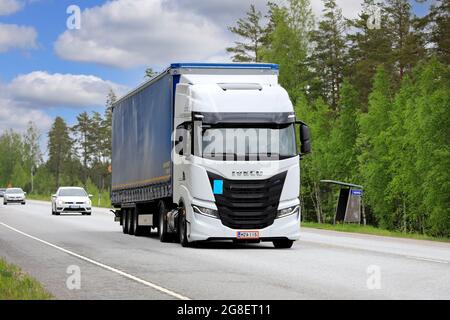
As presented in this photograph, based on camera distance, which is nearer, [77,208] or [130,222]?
[130,222]

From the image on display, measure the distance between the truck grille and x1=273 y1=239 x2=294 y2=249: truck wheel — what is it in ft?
3.99

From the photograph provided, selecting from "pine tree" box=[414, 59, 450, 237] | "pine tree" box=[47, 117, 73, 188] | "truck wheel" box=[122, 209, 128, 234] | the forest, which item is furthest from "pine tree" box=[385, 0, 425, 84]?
"pine tree" box=[47, 117, 73, 188]

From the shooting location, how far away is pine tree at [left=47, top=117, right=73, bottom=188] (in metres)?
191

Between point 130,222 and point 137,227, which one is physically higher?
point 130,222

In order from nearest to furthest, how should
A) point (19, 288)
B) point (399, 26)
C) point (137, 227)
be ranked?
1. point (19, 288)
2. point (137, 227)
3. point (399, 26)

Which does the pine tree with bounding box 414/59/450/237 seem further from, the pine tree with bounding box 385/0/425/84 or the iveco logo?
the pine tree with bounding box 385/0/425/84

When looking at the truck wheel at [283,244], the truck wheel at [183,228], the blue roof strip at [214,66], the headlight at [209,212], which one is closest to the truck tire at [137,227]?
the truck wheel at [183,228]

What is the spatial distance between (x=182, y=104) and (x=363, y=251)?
535cm

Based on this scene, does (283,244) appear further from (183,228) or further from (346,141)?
(346,141)

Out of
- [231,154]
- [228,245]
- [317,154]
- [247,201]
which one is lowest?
[228,245]

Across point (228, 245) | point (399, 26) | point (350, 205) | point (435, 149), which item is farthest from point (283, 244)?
point (399, 26)

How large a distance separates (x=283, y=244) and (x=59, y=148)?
17399 centimetres

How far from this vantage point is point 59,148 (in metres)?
192
